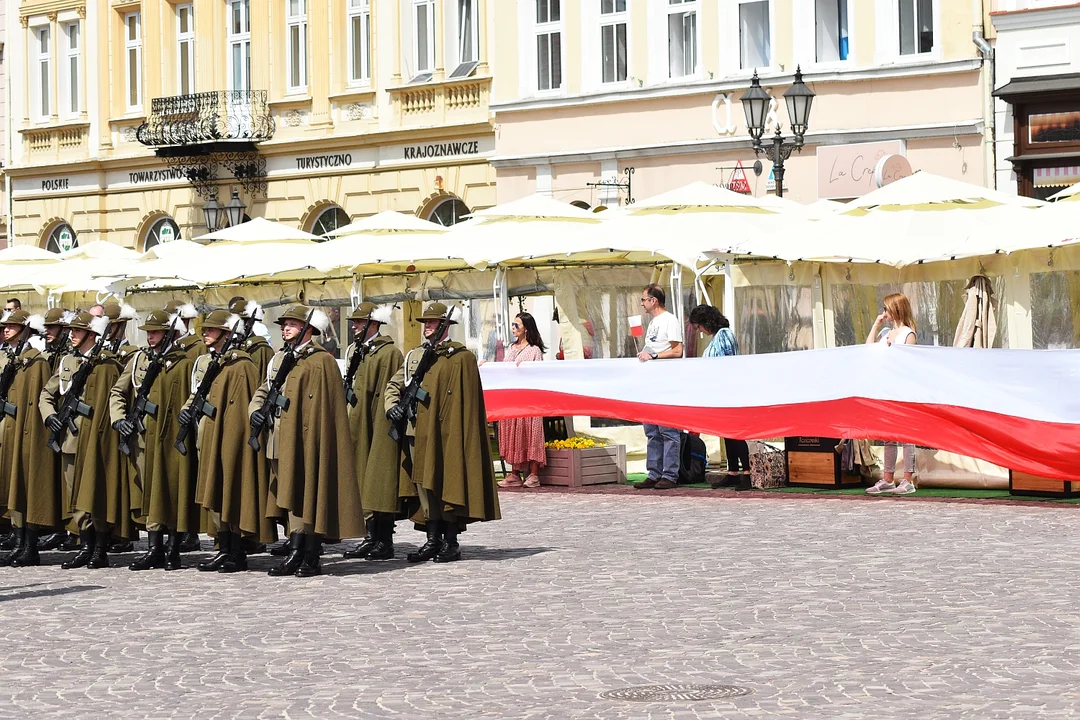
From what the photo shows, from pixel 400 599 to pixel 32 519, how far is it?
4.04 metres

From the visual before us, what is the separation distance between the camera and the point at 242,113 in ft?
131

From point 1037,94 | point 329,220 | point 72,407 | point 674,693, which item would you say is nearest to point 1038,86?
point 1037,94

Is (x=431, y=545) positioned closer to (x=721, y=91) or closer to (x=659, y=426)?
(x=659, y=426)

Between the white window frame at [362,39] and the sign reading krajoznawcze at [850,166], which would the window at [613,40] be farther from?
the white window frame at [362,39]

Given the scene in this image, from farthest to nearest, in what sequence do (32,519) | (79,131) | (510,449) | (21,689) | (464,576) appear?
1. (79,131)
2. (510,449)
3. (32,519)
4. (464,576)
5. (21,689)

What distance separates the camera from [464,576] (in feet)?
44.2

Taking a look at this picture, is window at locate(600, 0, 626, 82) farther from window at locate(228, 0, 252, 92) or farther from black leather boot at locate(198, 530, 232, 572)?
black leather boot at locate(198, 530, 232, 572)

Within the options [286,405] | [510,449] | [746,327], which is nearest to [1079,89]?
[746,327]

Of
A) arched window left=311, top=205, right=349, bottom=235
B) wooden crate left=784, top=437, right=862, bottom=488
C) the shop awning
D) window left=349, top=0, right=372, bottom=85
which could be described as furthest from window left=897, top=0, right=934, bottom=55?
wooden crate left=784, top=437, right=862, bottom=488

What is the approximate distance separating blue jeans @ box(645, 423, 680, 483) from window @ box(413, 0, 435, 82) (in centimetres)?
1766

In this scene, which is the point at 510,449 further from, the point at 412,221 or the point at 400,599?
the point at 400,599

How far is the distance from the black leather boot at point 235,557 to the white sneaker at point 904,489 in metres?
6.66

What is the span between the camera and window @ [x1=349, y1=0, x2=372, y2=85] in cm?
3800

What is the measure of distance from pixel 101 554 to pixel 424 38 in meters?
23.3
